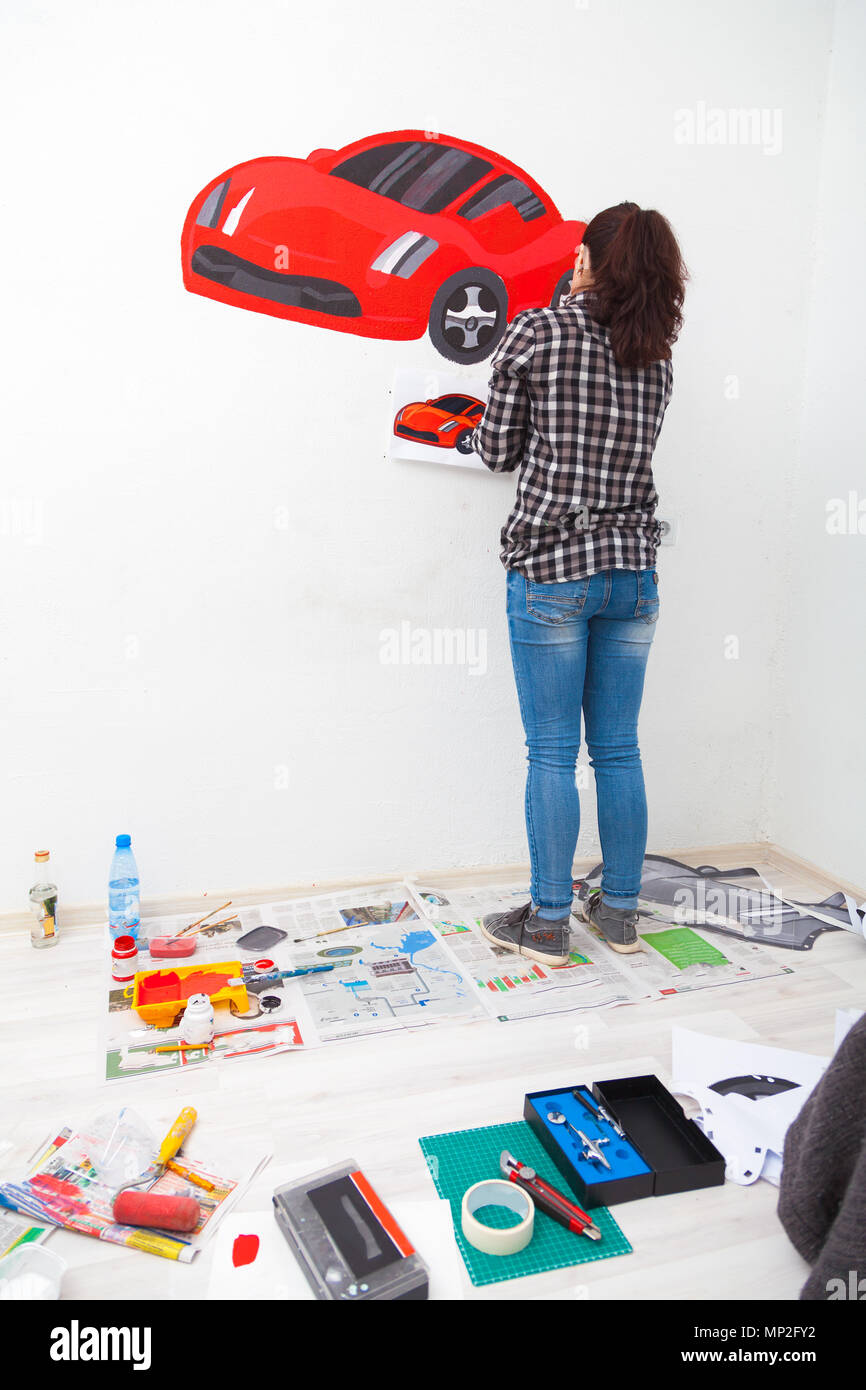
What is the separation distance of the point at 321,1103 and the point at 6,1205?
18.4 inches

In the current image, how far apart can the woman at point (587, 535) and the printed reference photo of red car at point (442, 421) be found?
277mm

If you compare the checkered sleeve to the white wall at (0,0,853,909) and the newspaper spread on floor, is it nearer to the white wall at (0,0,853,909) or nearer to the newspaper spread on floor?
the white wall at (0,0,853,909)

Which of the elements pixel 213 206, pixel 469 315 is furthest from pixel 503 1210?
pixel 213 206

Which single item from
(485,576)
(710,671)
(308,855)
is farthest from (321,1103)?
(710,671)

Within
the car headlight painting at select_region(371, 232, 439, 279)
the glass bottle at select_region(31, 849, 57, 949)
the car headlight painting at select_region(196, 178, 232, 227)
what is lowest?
the glass bottle at select_region(31, 849, 57, 949)

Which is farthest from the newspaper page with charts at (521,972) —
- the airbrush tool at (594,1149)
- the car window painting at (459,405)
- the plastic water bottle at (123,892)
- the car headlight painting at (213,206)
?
the car headlight painting at (213,206)

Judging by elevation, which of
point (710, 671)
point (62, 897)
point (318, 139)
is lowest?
point (62, 897)

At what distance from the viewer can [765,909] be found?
224 centimetres

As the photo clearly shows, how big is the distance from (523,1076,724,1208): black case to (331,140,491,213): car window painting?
5.97 ft

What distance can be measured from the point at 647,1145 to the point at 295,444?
1.53 meters

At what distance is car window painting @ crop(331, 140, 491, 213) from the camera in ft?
6.49

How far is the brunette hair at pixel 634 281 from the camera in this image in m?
1.66

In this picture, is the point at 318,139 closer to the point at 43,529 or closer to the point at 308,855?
the point at 43,529

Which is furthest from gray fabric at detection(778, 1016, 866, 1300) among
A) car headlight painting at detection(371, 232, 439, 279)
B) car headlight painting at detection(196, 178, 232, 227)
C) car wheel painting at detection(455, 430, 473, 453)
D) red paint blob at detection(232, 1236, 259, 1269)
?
car headlight painting at detection(196, 178, 232, 227)
